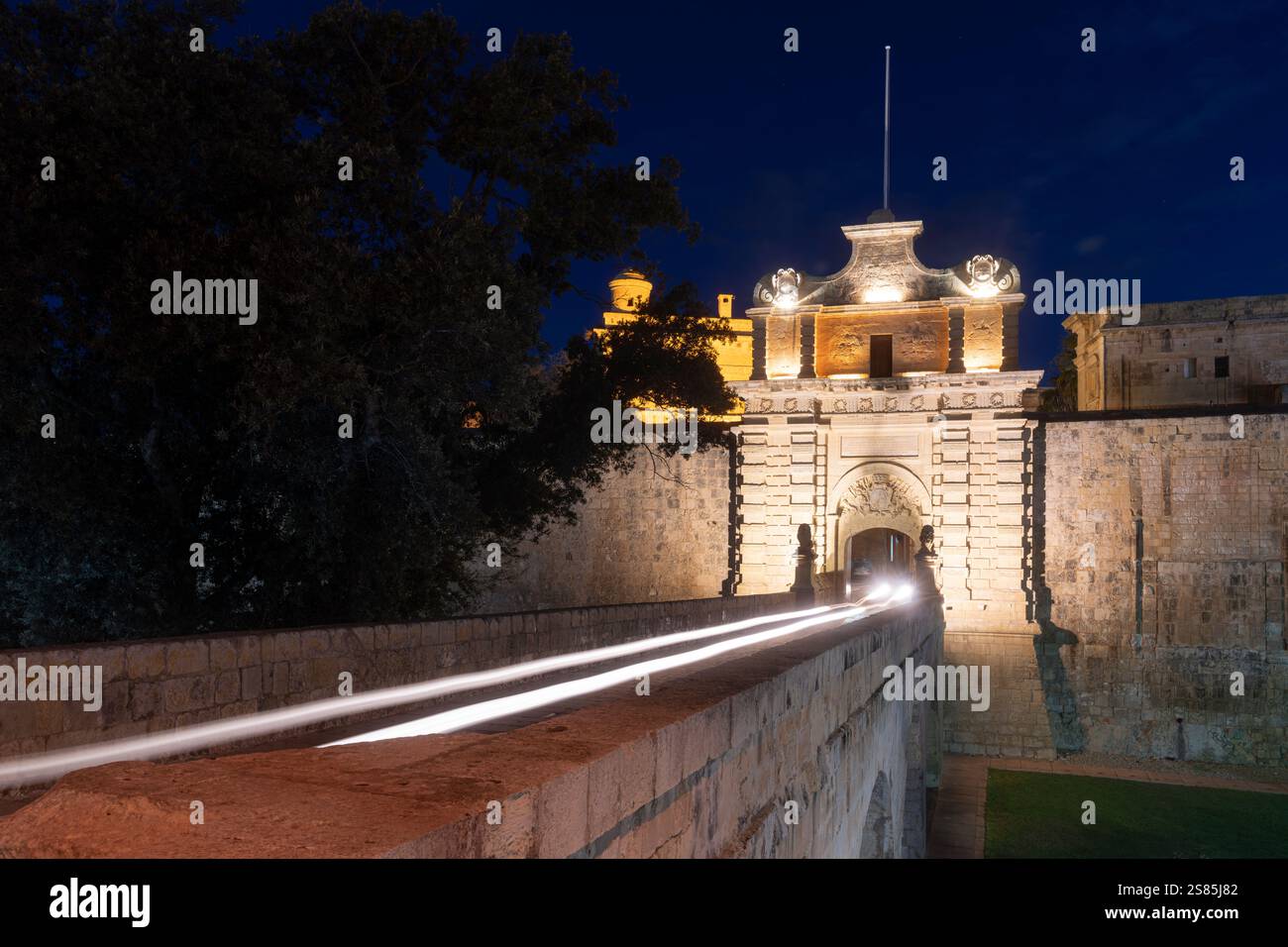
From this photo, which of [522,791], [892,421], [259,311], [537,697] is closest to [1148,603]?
[892,421]

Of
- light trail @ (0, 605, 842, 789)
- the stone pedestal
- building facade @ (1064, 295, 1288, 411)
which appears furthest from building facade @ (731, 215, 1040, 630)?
light trail @ (0, 605, 842, 789)

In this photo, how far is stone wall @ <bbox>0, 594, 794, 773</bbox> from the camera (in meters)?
5.10

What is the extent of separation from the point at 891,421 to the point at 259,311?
16475 millimetres

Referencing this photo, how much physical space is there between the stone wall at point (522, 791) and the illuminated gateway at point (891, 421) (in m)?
17.0

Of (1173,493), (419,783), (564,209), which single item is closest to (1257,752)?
(1173,493)

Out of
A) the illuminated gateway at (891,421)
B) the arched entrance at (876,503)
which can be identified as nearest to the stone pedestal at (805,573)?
the illuminated gateway at (891,421)

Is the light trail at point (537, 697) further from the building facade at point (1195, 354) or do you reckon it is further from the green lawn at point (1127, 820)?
the building facade at point (1195, 354)

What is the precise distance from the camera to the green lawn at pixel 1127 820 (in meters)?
14.7

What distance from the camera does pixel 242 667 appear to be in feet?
20.0

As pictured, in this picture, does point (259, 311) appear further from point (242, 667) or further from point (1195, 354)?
point (1195, 354)

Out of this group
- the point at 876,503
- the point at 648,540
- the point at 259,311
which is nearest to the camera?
the point at 259,311

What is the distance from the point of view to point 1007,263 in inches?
830

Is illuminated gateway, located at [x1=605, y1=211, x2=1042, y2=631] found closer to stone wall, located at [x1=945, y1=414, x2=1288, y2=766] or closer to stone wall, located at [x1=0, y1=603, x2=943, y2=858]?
stone wall, located at [x1=945, y1=414, x2=1288, y2=766]

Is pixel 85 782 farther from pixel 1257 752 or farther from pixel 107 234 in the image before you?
pixel 1257 752
